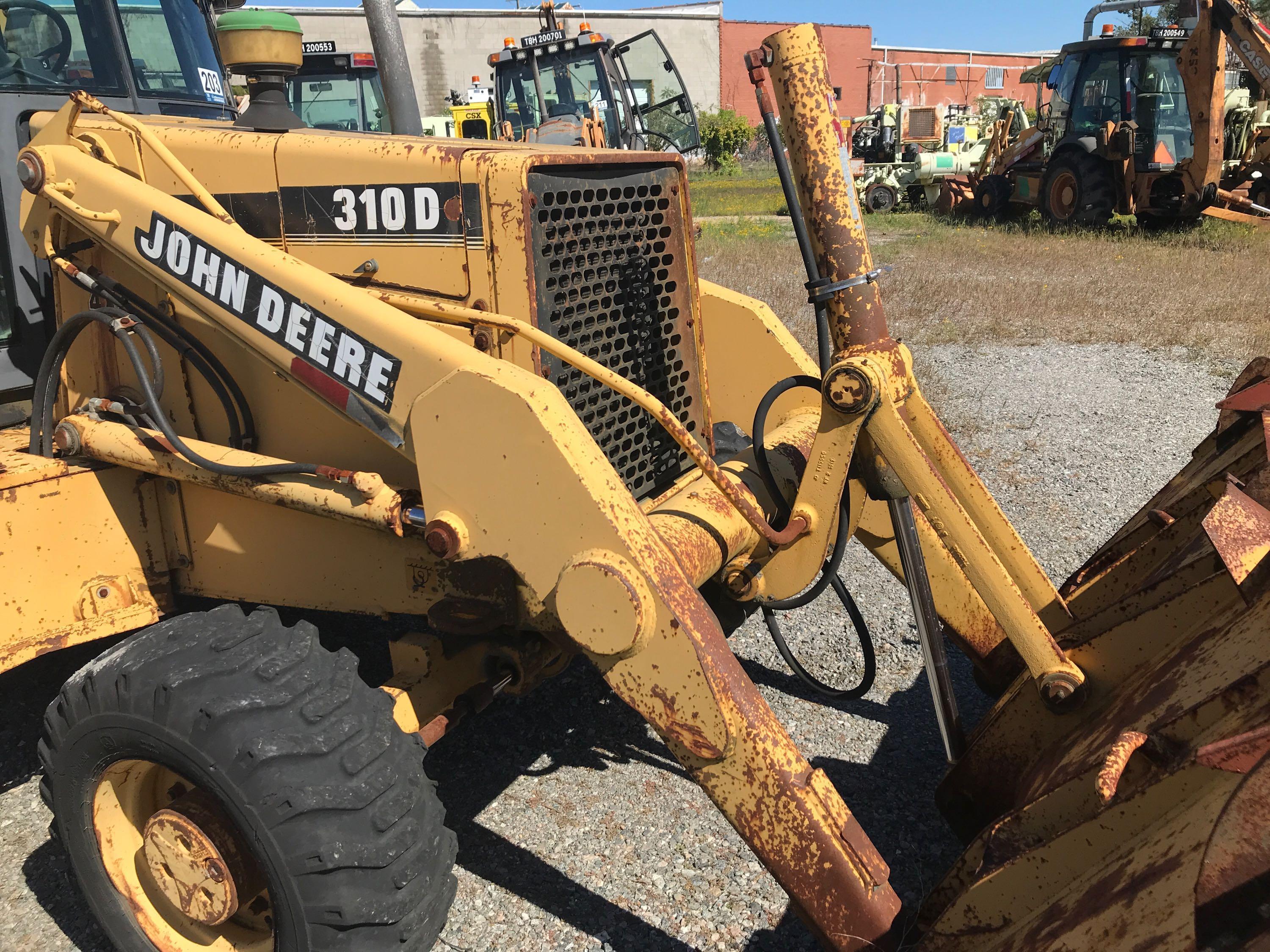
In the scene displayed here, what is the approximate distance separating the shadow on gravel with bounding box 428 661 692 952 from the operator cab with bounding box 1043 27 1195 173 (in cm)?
1366

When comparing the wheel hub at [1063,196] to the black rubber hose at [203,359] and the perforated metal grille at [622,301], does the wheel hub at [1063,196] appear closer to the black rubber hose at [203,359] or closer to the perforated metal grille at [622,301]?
the perforated metal grille at [622,301]

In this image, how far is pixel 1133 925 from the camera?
5.05 ft

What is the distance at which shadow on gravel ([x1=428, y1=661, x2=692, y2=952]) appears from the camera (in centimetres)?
266

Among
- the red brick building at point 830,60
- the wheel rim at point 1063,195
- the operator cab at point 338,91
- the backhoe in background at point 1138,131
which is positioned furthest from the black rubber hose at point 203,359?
the red brick building at point 830,60

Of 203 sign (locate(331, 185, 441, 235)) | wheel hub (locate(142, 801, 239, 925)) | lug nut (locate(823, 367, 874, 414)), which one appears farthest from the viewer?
203 sign (locate(331, 185, 441, 235))

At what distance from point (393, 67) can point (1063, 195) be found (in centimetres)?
1358

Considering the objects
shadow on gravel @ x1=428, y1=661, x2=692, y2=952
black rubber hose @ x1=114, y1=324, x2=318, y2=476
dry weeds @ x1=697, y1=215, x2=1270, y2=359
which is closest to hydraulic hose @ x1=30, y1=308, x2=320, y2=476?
black rubber hose @ x1=114, y1=324, x2=318, y2=476

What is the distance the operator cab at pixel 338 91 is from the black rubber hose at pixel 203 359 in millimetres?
12083

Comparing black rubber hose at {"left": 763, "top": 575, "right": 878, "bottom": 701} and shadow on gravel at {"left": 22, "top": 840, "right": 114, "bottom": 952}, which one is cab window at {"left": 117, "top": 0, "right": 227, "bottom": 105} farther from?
black rubber hose at {"left": 763, "top": 575, "right": 878, "bottom": 701}

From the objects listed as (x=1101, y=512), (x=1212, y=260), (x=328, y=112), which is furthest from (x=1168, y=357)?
(x=328, y=112)

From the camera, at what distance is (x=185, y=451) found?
99.7 inches

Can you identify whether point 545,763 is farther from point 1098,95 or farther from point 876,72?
point 876,72

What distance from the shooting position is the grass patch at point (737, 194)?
2128 centimetres

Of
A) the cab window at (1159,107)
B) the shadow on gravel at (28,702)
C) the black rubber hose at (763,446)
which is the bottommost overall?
the shadow on gravel at (28,702)
